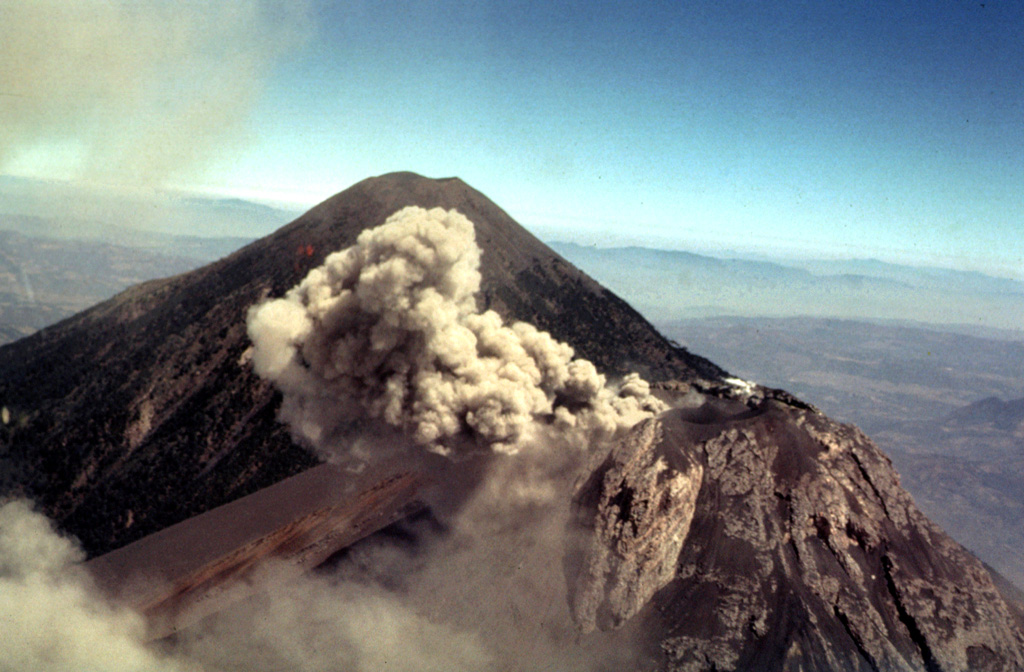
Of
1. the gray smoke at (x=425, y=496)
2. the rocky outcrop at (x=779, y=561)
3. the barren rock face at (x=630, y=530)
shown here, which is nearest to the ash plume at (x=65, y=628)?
the gray smoke at (x=425, y=496)

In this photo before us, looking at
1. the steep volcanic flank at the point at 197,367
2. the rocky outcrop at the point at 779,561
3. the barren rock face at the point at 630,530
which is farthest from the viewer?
the steep volcanic flank at the point at 197,367

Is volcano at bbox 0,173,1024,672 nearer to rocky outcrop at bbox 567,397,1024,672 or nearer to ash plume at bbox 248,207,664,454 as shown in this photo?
rocky outcrop at bbox 567,397,1024,672

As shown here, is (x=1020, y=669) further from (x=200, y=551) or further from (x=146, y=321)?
(x=146, y=321)

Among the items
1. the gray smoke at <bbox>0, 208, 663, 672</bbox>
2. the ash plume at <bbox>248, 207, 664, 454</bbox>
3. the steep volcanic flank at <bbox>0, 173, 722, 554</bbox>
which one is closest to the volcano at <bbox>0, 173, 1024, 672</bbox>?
the steep volcanic flank at <bbox>0, 173, 722, 554</bbox>

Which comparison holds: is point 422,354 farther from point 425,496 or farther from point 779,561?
→ point 779,561

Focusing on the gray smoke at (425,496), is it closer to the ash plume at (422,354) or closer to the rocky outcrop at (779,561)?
the ash plume at (422,354)

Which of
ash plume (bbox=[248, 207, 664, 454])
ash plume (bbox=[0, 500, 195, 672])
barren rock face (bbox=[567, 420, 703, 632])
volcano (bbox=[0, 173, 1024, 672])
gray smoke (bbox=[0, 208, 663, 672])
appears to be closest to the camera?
ash plume (bbox=[0, 500, 195, 672])

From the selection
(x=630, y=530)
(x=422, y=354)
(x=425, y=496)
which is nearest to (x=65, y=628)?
(x=425, y=496)
